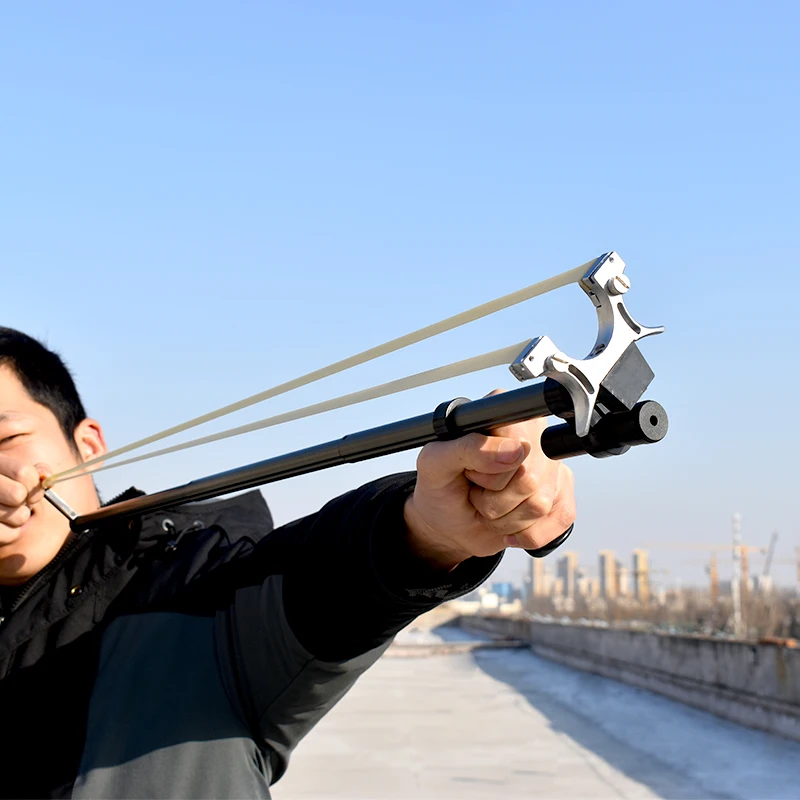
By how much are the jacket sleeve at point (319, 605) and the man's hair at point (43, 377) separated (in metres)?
0.67

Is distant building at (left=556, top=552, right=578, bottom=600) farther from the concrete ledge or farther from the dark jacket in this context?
the dark jacket

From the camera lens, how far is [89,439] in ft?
7.48

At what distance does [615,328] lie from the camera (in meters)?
0.99

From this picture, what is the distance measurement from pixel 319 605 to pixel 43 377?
1015 millimetres

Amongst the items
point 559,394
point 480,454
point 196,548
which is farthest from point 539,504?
point 196,548

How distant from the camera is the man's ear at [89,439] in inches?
88.8

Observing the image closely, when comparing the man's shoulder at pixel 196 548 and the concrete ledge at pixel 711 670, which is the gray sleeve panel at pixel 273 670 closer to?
the man's shoulder at pixel 196 548

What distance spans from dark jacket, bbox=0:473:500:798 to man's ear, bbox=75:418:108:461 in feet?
1.01

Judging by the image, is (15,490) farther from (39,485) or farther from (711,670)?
(711,670)

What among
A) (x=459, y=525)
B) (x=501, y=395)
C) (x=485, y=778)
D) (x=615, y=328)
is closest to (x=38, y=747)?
(x=459, y=525)

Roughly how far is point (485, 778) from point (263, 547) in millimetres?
3082

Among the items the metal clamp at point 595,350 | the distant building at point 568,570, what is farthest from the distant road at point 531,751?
the distant building at point 568,570

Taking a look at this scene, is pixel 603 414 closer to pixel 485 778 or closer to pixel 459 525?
pixel 459 525

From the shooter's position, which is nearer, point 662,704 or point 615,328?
point 615,328
